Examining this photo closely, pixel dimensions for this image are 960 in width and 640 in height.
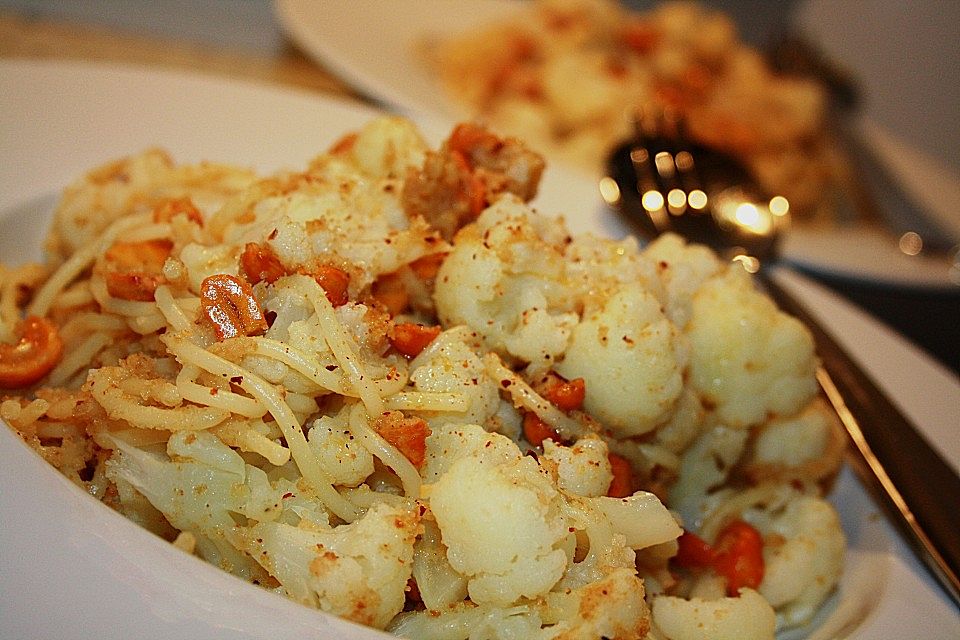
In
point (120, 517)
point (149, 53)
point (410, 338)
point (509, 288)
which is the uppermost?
point (509, 288)

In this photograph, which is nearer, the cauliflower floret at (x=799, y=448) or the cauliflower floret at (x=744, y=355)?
the cauliflower floret at (x=744, y=355)

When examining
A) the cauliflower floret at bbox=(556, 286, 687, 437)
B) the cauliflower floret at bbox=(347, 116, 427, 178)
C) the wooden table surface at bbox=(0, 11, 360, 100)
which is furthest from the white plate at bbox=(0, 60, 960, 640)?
the wooden table surface at bbox=(0, 11, 360, 100)

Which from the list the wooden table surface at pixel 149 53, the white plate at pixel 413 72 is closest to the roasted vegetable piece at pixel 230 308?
the white plate at pixel 413 72

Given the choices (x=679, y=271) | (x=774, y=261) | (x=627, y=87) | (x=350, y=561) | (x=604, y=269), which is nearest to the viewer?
(x=350, y=561)

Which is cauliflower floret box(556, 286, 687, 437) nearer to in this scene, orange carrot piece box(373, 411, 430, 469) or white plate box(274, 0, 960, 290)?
orange carrot piece box(373, 411, 430, 469)

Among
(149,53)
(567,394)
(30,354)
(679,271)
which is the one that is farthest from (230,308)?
(149,53)

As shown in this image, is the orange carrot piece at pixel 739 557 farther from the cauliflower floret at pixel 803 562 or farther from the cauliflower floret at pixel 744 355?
the cauliflower floret at pixel 744 355

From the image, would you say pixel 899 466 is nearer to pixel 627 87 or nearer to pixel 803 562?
pixel 803 562
